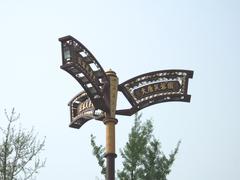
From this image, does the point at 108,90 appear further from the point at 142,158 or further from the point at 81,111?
the point at 142,158

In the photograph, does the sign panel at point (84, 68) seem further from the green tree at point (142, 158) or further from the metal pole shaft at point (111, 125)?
the green tree at point (142, 158)

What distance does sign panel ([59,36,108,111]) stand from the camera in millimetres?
7453

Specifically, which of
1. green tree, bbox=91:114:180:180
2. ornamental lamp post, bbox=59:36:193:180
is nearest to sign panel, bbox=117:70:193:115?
ornamental lamp post, bbox=59:36:193:180

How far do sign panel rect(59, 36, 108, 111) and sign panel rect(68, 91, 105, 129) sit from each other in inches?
9.8

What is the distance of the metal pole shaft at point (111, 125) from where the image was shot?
24.8 ft

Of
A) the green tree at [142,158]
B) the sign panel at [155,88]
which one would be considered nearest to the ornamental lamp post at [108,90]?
the sign panel at [155,88]

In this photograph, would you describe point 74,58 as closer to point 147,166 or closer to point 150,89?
point 150,89

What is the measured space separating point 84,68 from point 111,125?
0.96 meters

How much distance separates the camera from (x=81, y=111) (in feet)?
28.1

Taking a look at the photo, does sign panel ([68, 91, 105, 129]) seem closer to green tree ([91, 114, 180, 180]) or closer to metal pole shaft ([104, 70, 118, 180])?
metal pole shaft ([104, 70, 118, 180])

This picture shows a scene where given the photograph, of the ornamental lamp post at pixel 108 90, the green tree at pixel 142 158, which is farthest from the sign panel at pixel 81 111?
the green tree at pixel 142 158

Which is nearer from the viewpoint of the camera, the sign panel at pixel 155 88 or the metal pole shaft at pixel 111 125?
the metal pole shaft at pixel 111 125

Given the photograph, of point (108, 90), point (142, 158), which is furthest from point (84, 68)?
point (142, 158)

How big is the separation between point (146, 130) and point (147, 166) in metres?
1.26
